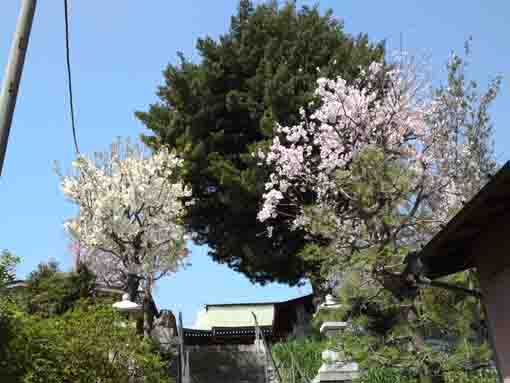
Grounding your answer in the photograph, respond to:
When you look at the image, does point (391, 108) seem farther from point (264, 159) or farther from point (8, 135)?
point (8, 135)

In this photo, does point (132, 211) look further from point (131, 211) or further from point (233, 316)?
point (233, 316)

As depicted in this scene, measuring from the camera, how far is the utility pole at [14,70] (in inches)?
158

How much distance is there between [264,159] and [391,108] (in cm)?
505

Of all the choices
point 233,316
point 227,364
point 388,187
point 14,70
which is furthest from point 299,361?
point 233,316

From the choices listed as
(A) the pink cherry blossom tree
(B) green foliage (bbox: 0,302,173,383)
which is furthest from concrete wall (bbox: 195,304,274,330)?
(B) green foliage (bbox: 0,302,173,383)

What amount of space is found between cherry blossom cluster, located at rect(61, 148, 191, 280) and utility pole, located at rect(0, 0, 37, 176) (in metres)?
8.89

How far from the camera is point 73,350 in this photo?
769 centimetres

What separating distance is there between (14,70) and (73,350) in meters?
5.08

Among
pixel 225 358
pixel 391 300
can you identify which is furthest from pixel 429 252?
pixel 225 358

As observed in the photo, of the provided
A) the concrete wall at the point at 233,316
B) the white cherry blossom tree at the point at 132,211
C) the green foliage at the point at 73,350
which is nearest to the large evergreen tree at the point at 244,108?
the white cherry blossom tree at the point at 132,211

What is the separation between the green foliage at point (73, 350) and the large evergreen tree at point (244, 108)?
8.18m

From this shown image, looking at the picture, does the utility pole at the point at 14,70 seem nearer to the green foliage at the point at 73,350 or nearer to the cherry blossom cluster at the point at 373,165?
the green foliage at the point at 73,350

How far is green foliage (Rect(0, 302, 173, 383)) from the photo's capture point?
21.0 feet

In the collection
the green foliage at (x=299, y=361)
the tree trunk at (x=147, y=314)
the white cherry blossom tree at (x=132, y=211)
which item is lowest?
the green foliage at (x=299, y=361)
